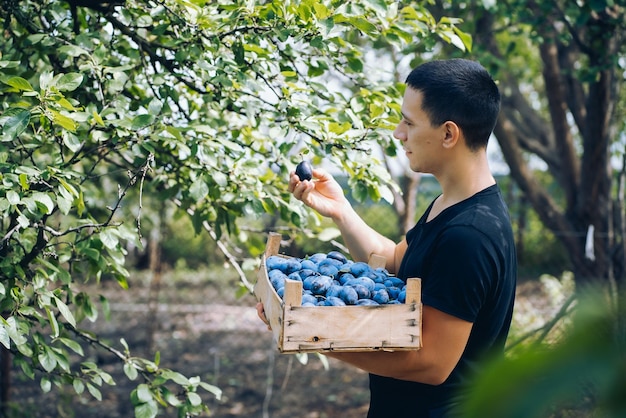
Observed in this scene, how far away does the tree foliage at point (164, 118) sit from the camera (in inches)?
91.5

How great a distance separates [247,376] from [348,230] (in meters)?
4.07

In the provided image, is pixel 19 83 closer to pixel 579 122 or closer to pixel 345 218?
pixel 345 218

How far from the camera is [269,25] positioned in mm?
2408

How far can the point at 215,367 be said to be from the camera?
5.93 m

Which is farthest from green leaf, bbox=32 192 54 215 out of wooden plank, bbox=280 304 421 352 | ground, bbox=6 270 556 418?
ground, bbox=6 270 556 418

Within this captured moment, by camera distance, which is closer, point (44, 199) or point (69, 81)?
point (44, 199)

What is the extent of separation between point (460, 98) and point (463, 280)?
0.45 m

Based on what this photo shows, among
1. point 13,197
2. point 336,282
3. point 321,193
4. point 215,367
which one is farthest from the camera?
point 215,367

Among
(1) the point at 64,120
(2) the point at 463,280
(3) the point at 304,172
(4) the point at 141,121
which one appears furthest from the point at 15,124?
(2) the point at 463,280

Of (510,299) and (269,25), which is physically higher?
(269,25)

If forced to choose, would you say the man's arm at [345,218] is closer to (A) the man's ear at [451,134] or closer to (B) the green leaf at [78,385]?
(A) the man's ear at [451,134]

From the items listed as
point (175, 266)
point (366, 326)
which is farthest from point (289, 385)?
point (175, 266)

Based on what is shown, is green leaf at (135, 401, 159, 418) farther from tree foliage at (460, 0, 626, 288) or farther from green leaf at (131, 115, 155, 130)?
tree foliage at (460, 0, 626, 288)

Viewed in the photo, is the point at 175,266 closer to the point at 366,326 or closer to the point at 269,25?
the point at 269,25
